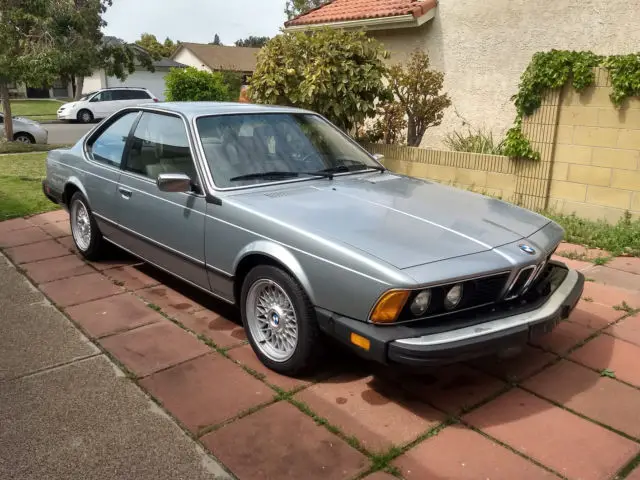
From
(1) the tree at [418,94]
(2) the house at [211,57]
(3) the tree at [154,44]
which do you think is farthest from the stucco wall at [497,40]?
(3) the tree at [154,44]

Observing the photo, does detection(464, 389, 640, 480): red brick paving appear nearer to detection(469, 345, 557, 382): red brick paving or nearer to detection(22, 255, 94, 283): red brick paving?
detection(469, 345, 557, 382): red brick paving

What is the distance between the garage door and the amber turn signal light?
40.7 metres

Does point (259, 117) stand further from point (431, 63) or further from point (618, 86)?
point (431, 63)

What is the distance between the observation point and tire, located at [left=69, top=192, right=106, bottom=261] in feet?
18.4

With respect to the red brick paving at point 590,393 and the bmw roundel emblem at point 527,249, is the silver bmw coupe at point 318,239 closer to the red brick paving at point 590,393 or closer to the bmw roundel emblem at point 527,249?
the bmw roundel emblem at point 527,249

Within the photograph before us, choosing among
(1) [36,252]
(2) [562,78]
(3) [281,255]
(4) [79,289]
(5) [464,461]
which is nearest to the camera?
(5) [464,461]

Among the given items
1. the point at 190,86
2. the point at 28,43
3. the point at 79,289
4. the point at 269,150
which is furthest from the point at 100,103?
the point at 269,150

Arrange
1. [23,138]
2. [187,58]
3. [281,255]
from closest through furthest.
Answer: [281,255] < [23,138] < [187,58]

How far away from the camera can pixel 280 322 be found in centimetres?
354

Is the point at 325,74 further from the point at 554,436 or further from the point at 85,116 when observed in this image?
the point at 85,116

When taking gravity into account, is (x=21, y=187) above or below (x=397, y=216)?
below

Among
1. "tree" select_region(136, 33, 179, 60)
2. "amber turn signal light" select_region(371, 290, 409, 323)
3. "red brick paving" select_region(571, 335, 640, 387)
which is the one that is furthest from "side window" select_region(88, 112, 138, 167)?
"tree" select_region(136, 33, 179, 60)

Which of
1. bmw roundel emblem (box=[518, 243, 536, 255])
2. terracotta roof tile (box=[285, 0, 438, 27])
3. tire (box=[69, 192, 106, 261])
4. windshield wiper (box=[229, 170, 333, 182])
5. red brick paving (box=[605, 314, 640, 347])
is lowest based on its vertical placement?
red brick paving (box=[605, 314, 640, 347])

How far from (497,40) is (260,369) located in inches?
326
